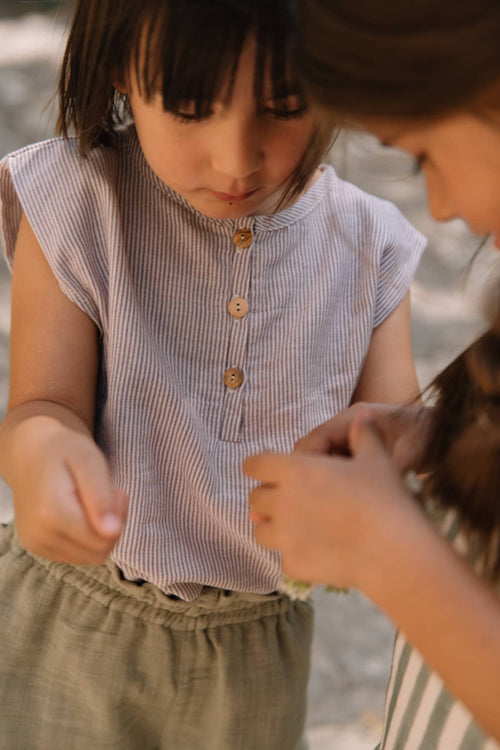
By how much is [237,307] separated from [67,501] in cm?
27

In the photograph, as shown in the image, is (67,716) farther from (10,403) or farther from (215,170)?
(215,170)

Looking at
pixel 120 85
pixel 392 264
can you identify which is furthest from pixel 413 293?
pixel 120 85

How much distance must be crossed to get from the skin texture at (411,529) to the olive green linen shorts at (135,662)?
0.31 metres

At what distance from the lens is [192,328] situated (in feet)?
2.86

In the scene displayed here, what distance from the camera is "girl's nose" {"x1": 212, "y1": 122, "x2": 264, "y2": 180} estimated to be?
70cm

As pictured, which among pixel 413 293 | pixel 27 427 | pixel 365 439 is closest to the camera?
pixel 365 439

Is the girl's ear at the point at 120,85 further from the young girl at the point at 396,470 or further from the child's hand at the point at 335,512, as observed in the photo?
the child's hand at the point at 335,512

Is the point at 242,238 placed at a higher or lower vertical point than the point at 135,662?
higher

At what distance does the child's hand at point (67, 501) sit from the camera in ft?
2.12

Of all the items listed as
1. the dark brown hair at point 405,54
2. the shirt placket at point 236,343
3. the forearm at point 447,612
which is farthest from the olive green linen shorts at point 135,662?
the dark brown hair at point 405,54

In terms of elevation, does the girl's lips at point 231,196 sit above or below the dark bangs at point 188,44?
below

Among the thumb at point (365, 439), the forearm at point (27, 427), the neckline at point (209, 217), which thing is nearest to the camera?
the thumb at point (365, 439)

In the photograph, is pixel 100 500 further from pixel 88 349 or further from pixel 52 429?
pixel 88 349

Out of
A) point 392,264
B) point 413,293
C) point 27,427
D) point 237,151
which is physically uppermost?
point 237,151
